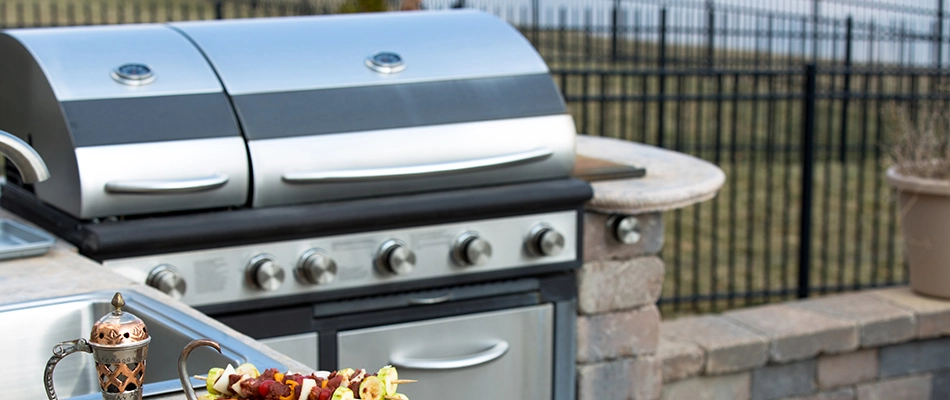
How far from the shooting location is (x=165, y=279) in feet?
8.90

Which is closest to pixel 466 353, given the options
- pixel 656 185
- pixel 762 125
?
pixel 656 185

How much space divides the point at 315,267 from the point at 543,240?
718mm

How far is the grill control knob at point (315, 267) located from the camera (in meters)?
2.89

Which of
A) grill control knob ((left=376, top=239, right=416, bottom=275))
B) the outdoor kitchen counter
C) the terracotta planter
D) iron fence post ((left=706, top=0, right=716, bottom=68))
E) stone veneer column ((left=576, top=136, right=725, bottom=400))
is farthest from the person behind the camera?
iron fence post ((left=706, top=0, right=716, bottom=68))

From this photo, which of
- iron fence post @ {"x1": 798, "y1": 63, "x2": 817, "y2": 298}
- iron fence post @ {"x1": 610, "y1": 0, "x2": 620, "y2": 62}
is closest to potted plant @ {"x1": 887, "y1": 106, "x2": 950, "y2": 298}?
iron fence post @ {"x1": 798, "y1": 63, "x2": 817, "y2": 298}

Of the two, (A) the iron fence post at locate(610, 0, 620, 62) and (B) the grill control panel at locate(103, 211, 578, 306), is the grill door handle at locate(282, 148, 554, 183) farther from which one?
(A) the iron fence post at locate(610, 0, 620, 62)

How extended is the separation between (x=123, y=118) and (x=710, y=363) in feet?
8.42

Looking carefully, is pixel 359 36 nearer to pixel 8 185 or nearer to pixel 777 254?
pixel 8 185

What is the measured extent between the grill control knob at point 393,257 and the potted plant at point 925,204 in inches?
102

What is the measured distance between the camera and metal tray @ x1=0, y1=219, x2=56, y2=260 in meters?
2.58

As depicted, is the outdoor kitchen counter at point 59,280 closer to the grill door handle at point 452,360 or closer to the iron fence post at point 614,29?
the grill door handle at point 452,360

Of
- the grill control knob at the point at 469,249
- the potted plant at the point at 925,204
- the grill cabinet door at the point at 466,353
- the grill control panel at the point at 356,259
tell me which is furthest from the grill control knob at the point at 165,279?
the potted plant at the point at 925,204

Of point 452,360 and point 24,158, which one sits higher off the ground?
point 24,158

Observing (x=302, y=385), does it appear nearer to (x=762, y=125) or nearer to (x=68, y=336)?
(x=68, y=336)
